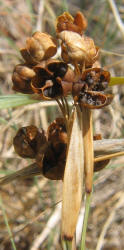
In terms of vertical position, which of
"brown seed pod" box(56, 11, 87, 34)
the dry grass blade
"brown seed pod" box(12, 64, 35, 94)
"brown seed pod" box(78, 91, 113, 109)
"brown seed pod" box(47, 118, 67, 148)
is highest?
"brown seed pod" box(56, 11, 87, 34)

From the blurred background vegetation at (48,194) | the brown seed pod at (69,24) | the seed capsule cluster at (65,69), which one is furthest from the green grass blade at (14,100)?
the blurred background vegetation at (48,194)

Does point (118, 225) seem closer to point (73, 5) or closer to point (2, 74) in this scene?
point (2, 74)

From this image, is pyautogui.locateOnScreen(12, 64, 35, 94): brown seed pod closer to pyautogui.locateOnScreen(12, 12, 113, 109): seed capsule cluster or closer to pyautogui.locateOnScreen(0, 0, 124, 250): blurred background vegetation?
pyautogui.locateOnScreen(12, 12, 113, 109): seed capsule cluster

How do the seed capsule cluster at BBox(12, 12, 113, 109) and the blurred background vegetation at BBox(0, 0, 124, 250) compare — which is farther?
the blurred background vegetation at BBox(0, 0, 124, 250)

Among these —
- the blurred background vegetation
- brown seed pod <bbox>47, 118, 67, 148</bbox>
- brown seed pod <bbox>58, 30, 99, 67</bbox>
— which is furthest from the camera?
the blurred background vegetation

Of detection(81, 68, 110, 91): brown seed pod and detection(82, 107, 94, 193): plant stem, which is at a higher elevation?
detection(81, 68, 110, 91): brown seed pod

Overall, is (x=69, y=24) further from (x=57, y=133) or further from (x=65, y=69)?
(x=57, y=133)

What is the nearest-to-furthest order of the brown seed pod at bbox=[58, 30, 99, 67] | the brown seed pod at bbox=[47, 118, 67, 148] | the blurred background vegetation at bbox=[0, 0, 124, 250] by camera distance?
the brown seed pod at bbox=[58, 30, 99, 67]
the brown seed pod at bbox=[47, 118, 67, 148]
the blurred background vegetation at bbox=[0, 0, 124, 250]

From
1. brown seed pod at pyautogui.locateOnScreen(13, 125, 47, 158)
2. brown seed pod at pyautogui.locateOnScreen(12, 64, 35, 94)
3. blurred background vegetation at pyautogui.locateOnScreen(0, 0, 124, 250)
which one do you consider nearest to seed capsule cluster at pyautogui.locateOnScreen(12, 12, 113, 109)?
brown seed pod at pyautogui.locateOnScreen(12, 64, 35, 94)
